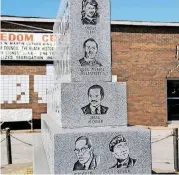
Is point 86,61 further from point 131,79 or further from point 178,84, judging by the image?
point 178,84

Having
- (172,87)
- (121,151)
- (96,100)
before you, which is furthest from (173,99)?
(121,151)

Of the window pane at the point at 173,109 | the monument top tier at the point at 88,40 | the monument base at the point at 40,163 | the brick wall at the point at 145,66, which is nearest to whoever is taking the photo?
the monument top tier at the point at 88,40

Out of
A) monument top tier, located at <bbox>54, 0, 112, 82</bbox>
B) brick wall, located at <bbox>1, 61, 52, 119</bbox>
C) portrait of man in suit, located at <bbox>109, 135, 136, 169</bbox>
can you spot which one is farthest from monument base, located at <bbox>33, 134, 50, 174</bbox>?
brick wall, located at <bbox>1, 61, 52, 119</bbox>

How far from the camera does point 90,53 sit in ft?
18.2

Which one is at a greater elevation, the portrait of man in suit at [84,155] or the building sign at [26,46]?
the building sign at [26,46]

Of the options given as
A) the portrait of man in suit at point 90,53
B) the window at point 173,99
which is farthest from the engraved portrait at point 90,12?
the window at point 173,99

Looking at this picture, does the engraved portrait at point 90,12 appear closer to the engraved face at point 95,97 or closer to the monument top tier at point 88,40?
the monument top tier at point 88,40

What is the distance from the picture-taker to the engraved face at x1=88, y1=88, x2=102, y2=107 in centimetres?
536

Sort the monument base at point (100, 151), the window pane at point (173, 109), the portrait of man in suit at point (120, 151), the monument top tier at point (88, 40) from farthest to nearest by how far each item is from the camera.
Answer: the window pane at point (173, 109), the monument top tier at point (88, 40), the portrait of man in suit at point (120, 151), the monument base at point (100, 151)

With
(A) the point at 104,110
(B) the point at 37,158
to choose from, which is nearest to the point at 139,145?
(A) the point at 104,110

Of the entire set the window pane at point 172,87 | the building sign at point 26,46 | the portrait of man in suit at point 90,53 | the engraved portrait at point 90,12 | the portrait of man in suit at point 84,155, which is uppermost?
the building sign at point 26,46

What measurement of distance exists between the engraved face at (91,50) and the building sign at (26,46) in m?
12.1

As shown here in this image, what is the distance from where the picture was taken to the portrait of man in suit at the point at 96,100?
5.35 m

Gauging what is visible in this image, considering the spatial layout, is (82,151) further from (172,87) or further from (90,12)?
(172,87)
